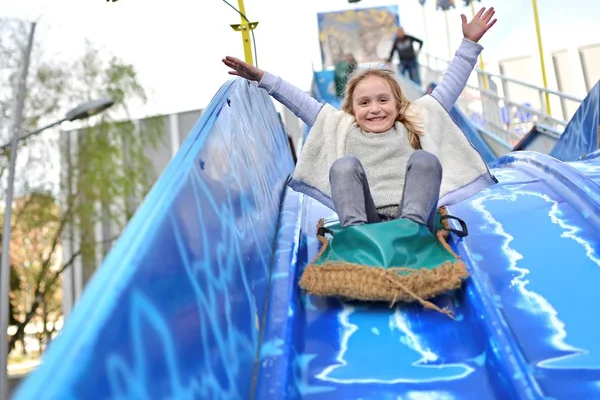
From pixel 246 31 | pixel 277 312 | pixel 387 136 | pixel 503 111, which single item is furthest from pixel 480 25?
pixel 503 111

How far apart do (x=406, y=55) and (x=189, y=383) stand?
11.1 m

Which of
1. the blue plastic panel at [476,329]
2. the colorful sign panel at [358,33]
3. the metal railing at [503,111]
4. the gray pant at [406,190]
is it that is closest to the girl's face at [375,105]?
the gray pant at [406,190]

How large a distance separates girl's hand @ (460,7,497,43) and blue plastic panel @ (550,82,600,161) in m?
2.07

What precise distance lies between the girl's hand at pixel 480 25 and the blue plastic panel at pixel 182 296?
1.05m

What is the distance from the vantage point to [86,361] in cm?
71

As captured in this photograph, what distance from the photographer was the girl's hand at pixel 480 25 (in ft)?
8.07

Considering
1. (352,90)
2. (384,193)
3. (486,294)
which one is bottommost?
(486,294)

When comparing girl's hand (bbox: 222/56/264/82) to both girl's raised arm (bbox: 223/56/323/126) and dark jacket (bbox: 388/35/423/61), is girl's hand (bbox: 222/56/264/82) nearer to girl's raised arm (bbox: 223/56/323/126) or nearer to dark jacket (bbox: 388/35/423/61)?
girl's raised arm (bbox: 223/56/323/126)

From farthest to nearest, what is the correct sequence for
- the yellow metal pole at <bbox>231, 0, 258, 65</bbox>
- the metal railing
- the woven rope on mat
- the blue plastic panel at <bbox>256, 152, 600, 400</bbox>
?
the metal railing → the yellow metal pole at <bbox>231, 0, 258, 65</bbox> → the woven rope on mat → the blue plastic panel at <bbox>256, 152, 600, 400</bbox>

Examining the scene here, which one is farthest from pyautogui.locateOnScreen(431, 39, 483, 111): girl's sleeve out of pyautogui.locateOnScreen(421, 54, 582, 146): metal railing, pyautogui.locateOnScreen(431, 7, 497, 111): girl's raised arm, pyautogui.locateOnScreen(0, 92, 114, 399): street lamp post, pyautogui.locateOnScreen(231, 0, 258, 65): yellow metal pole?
pyautogui.locateOnScreen(0, 92, 114, 399): street lamp post

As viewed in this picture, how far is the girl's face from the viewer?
2334 mm

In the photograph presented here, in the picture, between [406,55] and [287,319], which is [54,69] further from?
[287,319]

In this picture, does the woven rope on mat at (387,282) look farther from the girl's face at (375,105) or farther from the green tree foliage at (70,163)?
the green tree foliage at (70,163)

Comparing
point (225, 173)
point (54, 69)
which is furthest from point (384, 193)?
point (54, 69)
